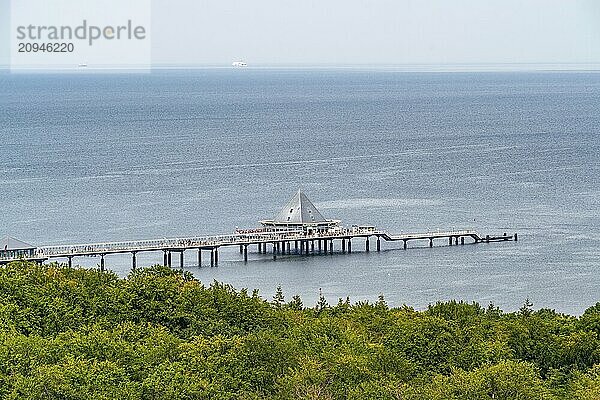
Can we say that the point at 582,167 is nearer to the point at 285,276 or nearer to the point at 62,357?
the point at 285,276

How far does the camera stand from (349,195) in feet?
292

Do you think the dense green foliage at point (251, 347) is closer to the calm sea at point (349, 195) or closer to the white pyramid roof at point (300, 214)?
the calm sea at point (349, 195)

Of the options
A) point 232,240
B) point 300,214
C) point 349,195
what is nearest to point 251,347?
point 232,240

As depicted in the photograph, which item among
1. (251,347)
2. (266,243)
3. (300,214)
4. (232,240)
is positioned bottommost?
(251,347)

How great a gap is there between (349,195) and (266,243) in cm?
1705

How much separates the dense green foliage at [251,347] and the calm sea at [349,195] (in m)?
20.7

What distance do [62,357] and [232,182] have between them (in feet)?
219

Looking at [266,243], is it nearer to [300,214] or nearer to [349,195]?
[300,214]

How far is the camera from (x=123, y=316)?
127 feet

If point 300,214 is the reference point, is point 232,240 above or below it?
below

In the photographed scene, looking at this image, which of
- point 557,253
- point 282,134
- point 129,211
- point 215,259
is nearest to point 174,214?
point 129,211

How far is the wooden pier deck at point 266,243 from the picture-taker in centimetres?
6788

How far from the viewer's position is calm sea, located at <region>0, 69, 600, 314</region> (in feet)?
217

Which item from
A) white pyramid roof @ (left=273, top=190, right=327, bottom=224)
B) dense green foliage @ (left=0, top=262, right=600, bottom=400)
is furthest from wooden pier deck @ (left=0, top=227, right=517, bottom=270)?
dense green foliage @ (left=0, top=262, right=600, bottom=400)
